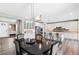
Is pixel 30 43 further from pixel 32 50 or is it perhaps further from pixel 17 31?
pixel 17 31

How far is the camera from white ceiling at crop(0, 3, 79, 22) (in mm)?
2166

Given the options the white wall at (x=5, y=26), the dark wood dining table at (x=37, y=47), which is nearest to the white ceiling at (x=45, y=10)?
the white wall at (x=5, y=26)

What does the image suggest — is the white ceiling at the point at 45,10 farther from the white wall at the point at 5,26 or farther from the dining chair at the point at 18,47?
the dining chair at the point at 18,47

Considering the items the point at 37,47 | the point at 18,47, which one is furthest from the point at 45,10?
the point at 18,47

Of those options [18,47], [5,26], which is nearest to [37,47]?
[18,47]

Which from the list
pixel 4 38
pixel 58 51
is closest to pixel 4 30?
pixel 4 38

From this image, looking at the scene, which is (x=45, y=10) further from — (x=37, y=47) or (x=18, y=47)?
(x=18, y=47)

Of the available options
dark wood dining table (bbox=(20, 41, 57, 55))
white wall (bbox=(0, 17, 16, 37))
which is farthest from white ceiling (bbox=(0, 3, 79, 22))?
dark wood dining table (bbox=(20, 41, 57, 55))

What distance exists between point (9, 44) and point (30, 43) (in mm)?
382

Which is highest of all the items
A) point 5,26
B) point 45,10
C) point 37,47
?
point 45,10

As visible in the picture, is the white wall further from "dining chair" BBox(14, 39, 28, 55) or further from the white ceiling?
"dining chair" BBox(14, 39, 28, 55)

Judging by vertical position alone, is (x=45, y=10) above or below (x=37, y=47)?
above

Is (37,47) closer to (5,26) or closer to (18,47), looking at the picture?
(18,47)

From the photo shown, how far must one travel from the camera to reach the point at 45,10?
7.18 feet
